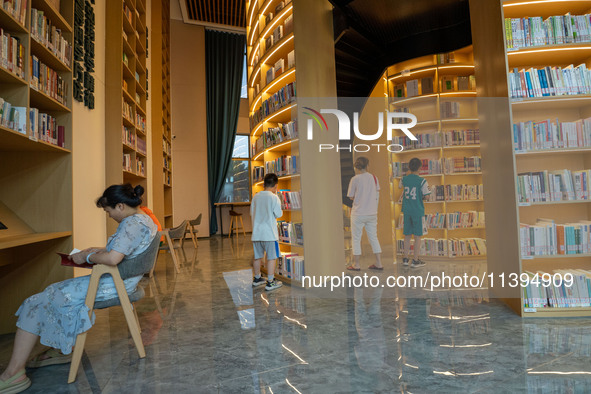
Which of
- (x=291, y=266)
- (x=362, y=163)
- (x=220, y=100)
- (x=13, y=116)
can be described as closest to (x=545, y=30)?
(x=362, y=163)

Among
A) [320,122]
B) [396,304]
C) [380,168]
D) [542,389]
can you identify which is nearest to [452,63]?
[380,168]

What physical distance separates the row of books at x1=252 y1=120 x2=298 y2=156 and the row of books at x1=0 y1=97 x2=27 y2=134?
2699 millimetres

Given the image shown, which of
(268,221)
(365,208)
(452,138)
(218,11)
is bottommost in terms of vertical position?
(268,221)

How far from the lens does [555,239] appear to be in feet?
9.57

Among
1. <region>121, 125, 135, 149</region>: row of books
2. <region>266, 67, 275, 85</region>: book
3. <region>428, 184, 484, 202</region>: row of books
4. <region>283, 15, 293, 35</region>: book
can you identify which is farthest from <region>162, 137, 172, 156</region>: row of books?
<region>428, 184, 484, 202</region>: row of books

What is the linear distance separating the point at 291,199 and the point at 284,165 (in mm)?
501

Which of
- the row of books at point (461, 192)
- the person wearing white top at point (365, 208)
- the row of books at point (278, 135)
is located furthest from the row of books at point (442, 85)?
the row of books at point (278, 135)

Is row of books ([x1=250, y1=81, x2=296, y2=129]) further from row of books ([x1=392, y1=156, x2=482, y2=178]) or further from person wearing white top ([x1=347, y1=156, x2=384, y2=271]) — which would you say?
row of books ([x1=392, y1=156, x2=482, y2=178])

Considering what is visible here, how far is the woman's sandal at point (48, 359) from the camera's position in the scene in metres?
2.26

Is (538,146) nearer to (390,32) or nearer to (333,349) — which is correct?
(333,349)

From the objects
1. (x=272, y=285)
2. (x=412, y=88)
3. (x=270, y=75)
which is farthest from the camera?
(x=412, y=88)

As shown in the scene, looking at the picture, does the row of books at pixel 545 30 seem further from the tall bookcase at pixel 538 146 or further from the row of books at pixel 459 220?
the row of books at pixel 459 220

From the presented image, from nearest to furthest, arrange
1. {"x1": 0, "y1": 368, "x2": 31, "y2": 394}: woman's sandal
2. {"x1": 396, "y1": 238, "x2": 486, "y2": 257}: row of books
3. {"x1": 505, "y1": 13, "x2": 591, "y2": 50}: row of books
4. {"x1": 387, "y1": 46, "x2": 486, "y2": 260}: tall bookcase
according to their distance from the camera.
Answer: {"x1": 0, "y1": 368, "x2": 31, "y2": 394}: woman's sandal < {"x1": 505, "y1": 13, "x2": 591, "y2": 50}: row of books < {"x1": 396, "y1": 238, "x2": 486, "y2": 257}: row of books < {"x1": 387, "y1": 46, "x2": 486, "y2": 260}: tall bookcase

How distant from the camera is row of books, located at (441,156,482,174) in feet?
19.0
